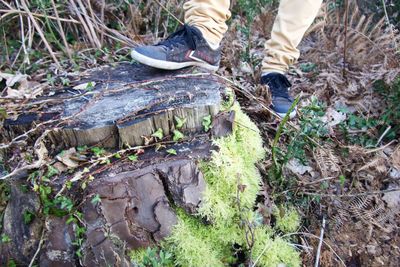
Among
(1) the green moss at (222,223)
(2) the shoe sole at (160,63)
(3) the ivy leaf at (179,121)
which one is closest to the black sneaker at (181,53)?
(2) the shoe sole at (160,63)

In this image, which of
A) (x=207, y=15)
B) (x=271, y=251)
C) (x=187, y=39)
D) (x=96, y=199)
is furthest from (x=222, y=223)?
(x=207, y=15)

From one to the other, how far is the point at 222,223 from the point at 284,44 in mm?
1430

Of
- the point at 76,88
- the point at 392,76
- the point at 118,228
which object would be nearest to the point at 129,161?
the point at 118,228

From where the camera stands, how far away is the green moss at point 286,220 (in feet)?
7.26

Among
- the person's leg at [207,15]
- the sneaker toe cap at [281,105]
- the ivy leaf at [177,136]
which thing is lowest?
the sneaker toe cap at [281,105]

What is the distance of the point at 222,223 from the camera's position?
2051mm

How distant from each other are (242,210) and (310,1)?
1517 millimetres

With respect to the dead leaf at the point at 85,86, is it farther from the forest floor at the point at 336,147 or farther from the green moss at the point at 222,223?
the green moss at the point at 222,223

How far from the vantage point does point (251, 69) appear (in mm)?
3270

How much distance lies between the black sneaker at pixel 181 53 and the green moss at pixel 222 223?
72 cm

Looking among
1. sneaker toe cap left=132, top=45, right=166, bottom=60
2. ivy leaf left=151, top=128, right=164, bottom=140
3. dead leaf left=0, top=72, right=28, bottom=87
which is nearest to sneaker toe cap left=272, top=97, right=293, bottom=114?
sneaker toe cap left=132, top=45, right=166, bottom=60

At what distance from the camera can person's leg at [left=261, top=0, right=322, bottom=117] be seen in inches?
106

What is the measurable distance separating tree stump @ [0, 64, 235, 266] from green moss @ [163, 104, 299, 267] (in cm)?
6

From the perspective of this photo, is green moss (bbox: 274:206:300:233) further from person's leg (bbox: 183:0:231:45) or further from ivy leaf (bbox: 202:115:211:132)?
person's leg (bbox: 183:0:231:45)
